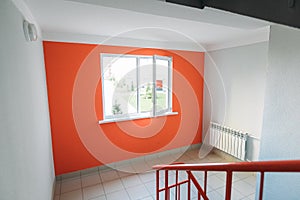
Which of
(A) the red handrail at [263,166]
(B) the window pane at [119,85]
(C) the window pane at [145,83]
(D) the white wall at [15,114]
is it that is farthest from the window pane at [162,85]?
(A) the red handrail at [263,166]

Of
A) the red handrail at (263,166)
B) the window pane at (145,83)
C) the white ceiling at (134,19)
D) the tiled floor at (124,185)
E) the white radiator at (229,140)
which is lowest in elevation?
the tiled floor at (124,185)

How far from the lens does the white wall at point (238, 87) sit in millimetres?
2443

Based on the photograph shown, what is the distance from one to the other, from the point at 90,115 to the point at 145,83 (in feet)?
3.48

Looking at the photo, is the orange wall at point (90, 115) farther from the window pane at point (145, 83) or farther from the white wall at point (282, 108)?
the white wall at point (282, 108)

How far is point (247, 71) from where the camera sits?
258cm

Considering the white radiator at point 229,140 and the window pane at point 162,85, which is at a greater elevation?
the window pane at point 162,85

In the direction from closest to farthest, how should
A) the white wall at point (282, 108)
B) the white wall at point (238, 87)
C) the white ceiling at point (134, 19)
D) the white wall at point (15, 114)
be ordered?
the white wall at point (15, 114), the white ceiling at point (134, 19), the white wall at point (282, 108), the white wall at point (238, 87)

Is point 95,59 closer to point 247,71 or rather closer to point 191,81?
point 191,81

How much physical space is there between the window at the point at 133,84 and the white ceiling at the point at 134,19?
0.40m

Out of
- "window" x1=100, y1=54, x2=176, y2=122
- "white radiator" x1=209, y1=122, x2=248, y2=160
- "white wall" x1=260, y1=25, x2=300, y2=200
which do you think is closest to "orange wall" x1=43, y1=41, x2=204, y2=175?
"window" x1=100, y1=54, x2=176, y2=122

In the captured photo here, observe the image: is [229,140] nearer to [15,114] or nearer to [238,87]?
[238,87]

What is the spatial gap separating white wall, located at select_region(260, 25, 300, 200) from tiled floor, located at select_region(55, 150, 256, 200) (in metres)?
0.84

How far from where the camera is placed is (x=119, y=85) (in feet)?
8.97

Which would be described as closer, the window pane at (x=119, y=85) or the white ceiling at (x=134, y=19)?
the white ceiling at (x=134, y=19)
